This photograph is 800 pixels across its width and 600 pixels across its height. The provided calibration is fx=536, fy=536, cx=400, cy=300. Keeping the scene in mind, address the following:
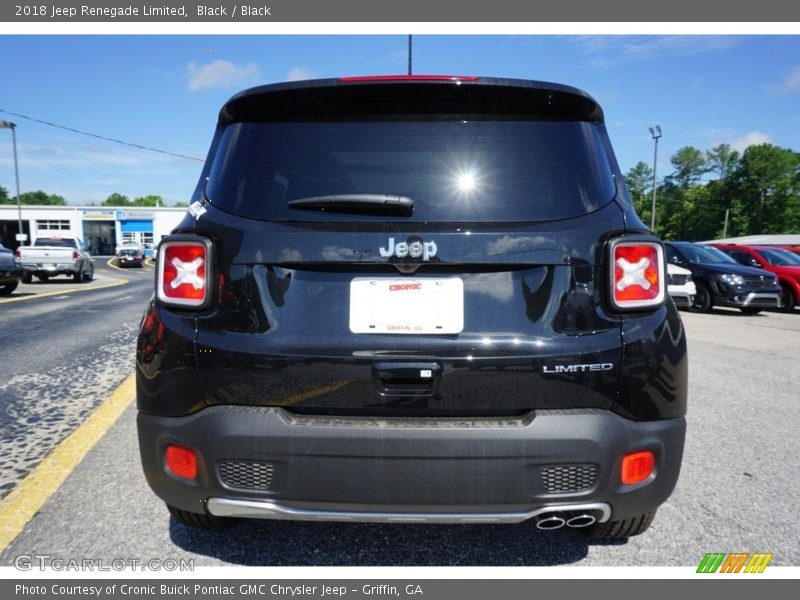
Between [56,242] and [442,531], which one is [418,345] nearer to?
[442,531]

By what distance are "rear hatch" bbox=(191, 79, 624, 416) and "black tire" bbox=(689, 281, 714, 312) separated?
39.8ft

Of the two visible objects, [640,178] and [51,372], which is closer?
[51,372]

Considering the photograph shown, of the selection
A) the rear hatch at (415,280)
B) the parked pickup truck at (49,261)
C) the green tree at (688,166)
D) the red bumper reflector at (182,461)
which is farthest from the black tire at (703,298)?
the green tree at (688,166)

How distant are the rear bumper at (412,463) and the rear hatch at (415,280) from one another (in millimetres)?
62

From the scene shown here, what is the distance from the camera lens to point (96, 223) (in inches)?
2665

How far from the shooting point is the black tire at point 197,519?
2055mm

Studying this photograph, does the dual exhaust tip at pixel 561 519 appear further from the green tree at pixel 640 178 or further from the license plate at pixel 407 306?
the green tree at pixel 640 178

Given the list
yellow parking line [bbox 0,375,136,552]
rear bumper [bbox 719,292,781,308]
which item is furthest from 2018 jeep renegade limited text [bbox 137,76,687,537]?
rear bumper [bbox 719,292,781,308]

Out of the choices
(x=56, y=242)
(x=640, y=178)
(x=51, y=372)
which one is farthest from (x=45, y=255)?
(x=640, y=178)

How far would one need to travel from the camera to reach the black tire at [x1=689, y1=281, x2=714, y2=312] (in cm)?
1222

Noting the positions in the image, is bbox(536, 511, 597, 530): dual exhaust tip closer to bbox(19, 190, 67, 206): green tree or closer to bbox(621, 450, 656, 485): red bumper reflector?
bbox(621, 450, 656, 485): red bumper reflector

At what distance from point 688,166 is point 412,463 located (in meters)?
116

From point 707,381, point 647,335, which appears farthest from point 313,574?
point 707,381

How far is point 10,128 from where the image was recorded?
42.5 m
